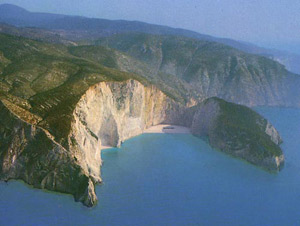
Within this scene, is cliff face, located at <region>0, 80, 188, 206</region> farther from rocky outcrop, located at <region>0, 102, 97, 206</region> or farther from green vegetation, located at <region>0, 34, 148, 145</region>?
green vegetation, located at <region>0, 34, 148, 145</region>

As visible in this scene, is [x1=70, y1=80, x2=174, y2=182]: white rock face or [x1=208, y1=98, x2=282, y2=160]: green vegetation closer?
[x1=70, y1=80, x2=174, y2=182]: white rock face

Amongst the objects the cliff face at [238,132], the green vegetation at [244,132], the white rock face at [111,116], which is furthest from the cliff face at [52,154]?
the green vegetation at [244,132]

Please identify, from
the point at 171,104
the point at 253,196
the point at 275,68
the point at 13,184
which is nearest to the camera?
the point at 13,184

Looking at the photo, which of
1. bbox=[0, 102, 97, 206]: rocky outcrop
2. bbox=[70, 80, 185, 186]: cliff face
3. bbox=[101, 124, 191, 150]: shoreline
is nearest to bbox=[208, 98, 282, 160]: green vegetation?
bbox=[101, 124, 191, 150]: shoreline

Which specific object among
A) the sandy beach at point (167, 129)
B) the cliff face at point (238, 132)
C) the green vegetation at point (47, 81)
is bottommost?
the sandy beach at point (167, 129)

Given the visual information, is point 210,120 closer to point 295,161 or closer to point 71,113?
point 295,161

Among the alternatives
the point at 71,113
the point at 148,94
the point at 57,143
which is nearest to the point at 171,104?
the point at 148,94

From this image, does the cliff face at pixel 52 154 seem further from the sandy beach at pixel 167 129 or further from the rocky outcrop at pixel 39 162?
the sandy beach at pixel 167 129
